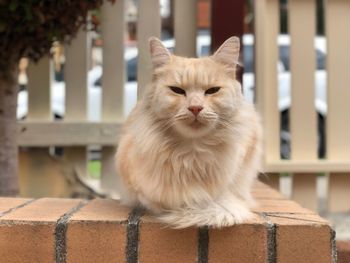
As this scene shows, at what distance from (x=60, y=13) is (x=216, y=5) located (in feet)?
2.59

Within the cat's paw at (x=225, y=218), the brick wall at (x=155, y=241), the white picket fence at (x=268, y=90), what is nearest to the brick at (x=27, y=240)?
the brick wall at (x=155, y=241)

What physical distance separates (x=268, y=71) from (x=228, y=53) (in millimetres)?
1368

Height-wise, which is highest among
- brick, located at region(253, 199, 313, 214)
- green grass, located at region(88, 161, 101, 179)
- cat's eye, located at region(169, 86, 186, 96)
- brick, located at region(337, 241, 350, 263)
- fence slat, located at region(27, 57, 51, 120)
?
fence slat, located at region(27, 57, 51, 120)

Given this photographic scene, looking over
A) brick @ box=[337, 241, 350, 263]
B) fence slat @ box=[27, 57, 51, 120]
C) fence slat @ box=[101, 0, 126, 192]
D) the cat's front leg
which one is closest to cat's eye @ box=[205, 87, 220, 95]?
the cat's front leg

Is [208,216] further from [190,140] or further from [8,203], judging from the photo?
[8,203]

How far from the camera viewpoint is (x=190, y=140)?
1.32 m

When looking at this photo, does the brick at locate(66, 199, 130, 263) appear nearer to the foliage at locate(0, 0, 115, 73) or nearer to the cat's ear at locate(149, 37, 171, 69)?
the cat's ear at locate(149, 37, 171, 69)

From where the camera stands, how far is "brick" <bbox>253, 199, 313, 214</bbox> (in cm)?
158

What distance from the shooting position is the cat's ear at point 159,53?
136 cm

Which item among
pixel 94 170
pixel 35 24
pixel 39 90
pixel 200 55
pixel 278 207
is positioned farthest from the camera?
pixel 94 170

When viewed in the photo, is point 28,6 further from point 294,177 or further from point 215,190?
point 294,177

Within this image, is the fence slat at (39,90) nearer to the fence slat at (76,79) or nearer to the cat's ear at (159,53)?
the fence slat at (76,79)

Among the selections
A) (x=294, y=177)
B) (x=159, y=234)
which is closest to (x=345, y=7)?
(x=294, y=177)

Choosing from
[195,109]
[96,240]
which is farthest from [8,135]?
[195,109]
